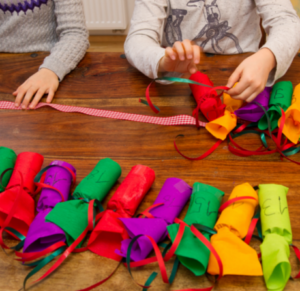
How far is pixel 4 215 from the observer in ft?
1.74

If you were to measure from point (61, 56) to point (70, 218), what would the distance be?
0.64 m

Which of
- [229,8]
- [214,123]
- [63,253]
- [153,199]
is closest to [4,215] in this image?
[63,253]

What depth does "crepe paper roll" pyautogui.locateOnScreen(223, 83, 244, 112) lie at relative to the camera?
2.44ft

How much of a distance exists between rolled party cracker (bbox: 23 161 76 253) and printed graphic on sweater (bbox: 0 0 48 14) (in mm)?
722

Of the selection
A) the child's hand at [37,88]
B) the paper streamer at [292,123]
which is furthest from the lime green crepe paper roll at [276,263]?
the child's hand at [37,88]

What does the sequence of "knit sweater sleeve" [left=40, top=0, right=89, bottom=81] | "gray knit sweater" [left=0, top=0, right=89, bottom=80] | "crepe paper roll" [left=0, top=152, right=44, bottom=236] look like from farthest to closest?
"gray knit sweater" [left=0, top=0, right=89, bottom=80] < "knit sweater sleeve" [left=40, top=0, right=89, bottom=81] < "crepe paper roll" [left=0, top=152, right=44, bottom=236]

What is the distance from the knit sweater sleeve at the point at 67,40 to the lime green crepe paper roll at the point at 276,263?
2.44 feet

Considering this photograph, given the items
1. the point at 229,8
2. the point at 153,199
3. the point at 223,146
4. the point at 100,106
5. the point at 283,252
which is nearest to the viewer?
the point at 283,252

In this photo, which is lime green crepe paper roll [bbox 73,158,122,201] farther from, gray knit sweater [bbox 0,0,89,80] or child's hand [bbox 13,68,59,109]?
gray knit sweater [bbox 0,0,89,80]

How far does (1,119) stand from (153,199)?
482 millimetres

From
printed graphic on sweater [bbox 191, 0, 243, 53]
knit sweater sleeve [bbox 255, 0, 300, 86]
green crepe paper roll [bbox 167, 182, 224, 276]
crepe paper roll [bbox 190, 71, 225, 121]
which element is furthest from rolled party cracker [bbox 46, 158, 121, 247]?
printed graphic on sweater [bbox 191, 0, 243, 53]

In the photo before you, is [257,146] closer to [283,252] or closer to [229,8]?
[283,252]

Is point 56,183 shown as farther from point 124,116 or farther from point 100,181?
point 124,116

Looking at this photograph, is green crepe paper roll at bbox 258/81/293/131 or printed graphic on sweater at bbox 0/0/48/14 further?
printed graphic on sweater at bbox 0/0/48/14
